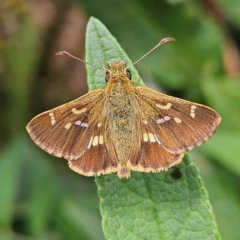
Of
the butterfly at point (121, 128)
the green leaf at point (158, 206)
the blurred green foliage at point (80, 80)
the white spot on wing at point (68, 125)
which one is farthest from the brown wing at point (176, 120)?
the blurred green foliage at point (80, 80)

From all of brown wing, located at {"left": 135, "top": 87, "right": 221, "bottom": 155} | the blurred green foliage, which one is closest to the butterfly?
brown wing, located at {"left": 135, "top": 87, "right": 221, "bottom": 155}

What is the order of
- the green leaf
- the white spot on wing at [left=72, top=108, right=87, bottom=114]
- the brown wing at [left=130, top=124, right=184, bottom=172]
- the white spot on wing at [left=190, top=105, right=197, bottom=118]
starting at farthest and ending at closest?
1. the white spot on wing at [left=72, top=108, right=87, bottom=114]
2. the white spot on wing at [left=190, top=105, right=197, bottom=118]
3. the brown wing at [left=130, top=124, right=184, bottom=172]
4. the green leaf

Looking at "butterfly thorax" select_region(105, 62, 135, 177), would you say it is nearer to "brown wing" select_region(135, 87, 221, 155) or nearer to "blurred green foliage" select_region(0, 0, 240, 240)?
"brown wing" select_region(135, 87, 221, 155)

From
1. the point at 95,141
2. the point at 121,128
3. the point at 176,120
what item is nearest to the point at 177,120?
the point at 176,120

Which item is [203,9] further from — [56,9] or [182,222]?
[182,222]

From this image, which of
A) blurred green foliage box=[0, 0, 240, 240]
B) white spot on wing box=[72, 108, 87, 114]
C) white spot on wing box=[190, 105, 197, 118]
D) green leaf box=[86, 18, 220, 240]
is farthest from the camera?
blurred green foliage box=[0, 0, 240, 240]

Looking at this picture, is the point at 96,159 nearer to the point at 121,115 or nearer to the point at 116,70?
the point at 121,115
